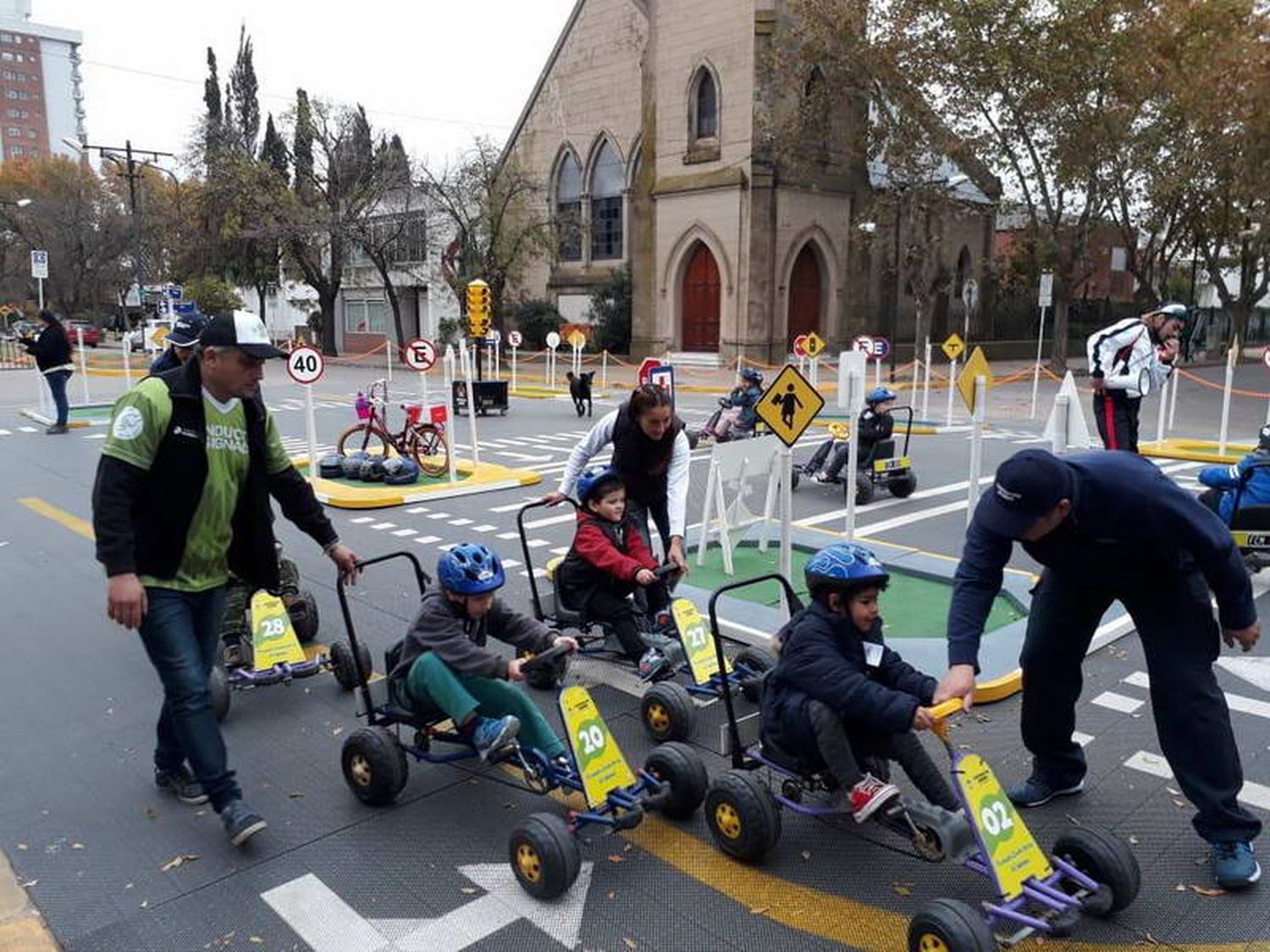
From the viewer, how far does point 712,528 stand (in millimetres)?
8523

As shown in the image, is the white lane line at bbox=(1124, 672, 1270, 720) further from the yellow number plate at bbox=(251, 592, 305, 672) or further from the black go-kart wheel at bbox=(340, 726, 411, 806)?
the yellow number plate at bbox=(251, 592, 305, 672)

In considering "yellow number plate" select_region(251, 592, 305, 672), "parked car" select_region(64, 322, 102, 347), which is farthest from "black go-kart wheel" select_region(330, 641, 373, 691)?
"parked car" select_region(64, 322, 102, 347)

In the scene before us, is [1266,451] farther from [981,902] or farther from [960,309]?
[960,309]

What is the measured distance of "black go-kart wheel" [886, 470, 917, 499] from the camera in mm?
11297

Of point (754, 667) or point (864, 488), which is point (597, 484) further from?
point (864, 488)

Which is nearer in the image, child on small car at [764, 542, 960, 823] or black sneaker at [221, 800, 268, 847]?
child on small car at [764, 542, 960, 823]

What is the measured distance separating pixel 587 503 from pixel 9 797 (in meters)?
3.02

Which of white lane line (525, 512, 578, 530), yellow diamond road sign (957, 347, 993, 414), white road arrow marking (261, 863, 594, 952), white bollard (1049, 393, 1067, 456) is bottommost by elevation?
white road arrow marking (261, 863, 594, 952)

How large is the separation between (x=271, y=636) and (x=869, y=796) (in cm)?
360

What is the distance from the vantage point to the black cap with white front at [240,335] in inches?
143

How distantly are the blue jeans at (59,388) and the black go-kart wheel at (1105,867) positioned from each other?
17.3 m

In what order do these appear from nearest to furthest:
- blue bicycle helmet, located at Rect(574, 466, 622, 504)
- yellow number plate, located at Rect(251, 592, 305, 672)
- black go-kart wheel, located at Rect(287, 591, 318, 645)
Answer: blue bicycle helmet, located at Rect(574, 466, 622, 504) → yellow number plate, located at Rect(251, 592, 305, 672) → black go-kart wheel, located at Rect(287, 591, 318, 645)

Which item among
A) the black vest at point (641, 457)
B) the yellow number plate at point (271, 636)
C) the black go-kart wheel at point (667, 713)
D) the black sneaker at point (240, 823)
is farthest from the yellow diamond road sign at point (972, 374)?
the black sneaker at point (240, 823)

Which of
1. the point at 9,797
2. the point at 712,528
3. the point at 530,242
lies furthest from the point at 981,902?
the point at 530,242
